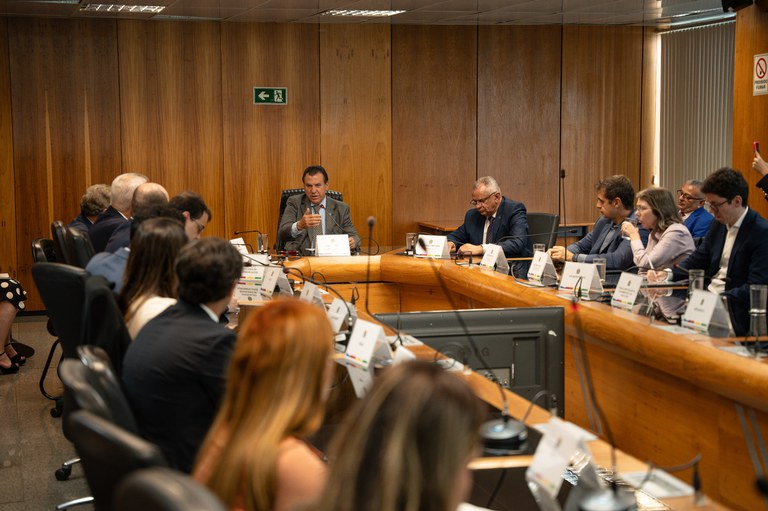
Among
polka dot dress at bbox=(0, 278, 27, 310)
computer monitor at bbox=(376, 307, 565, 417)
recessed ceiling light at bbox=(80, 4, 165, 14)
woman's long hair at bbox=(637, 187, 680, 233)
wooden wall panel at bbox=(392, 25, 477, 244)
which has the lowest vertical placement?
polka dot dress at bbox=(0, 278, 27, 310)

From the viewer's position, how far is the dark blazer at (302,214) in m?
6.10

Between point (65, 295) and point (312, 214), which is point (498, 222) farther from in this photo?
point (65, 295)

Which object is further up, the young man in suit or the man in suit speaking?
the man in suit speaking

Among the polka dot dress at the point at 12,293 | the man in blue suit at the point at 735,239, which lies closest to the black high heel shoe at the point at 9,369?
the polka dot dress at the point at 12,293

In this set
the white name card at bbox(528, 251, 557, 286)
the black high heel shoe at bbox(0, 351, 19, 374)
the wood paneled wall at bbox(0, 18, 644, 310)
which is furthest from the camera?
the wood paneled wall at bbox(0, 18, 644, 310)

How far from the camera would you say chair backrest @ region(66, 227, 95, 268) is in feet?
13.8

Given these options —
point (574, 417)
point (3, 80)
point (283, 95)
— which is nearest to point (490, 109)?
point (283, 95)

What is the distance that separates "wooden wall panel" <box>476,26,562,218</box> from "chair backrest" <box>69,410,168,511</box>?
7.18 metres

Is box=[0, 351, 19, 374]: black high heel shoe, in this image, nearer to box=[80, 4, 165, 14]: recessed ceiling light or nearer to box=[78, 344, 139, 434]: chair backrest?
box=[80, 4, 165, 14]: recessed ceiling light

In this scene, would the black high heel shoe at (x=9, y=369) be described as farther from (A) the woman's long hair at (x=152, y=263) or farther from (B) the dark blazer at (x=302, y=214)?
(A) the woman's long hair at (x=152, y=263)

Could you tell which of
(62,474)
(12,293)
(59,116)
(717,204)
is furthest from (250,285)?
(59,116)

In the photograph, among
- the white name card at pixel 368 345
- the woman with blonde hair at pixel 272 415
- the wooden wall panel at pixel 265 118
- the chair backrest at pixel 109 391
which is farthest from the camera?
the wooden wall panel at pixel 265 118

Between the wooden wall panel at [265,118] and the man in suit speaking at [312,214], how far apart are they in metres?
1.76

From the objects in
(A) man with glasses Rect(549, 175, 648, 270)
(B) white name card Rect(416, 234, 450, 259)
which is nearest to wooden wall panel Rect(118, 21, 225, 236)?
(B) white name card Rect(416, 234, 450, 259)
